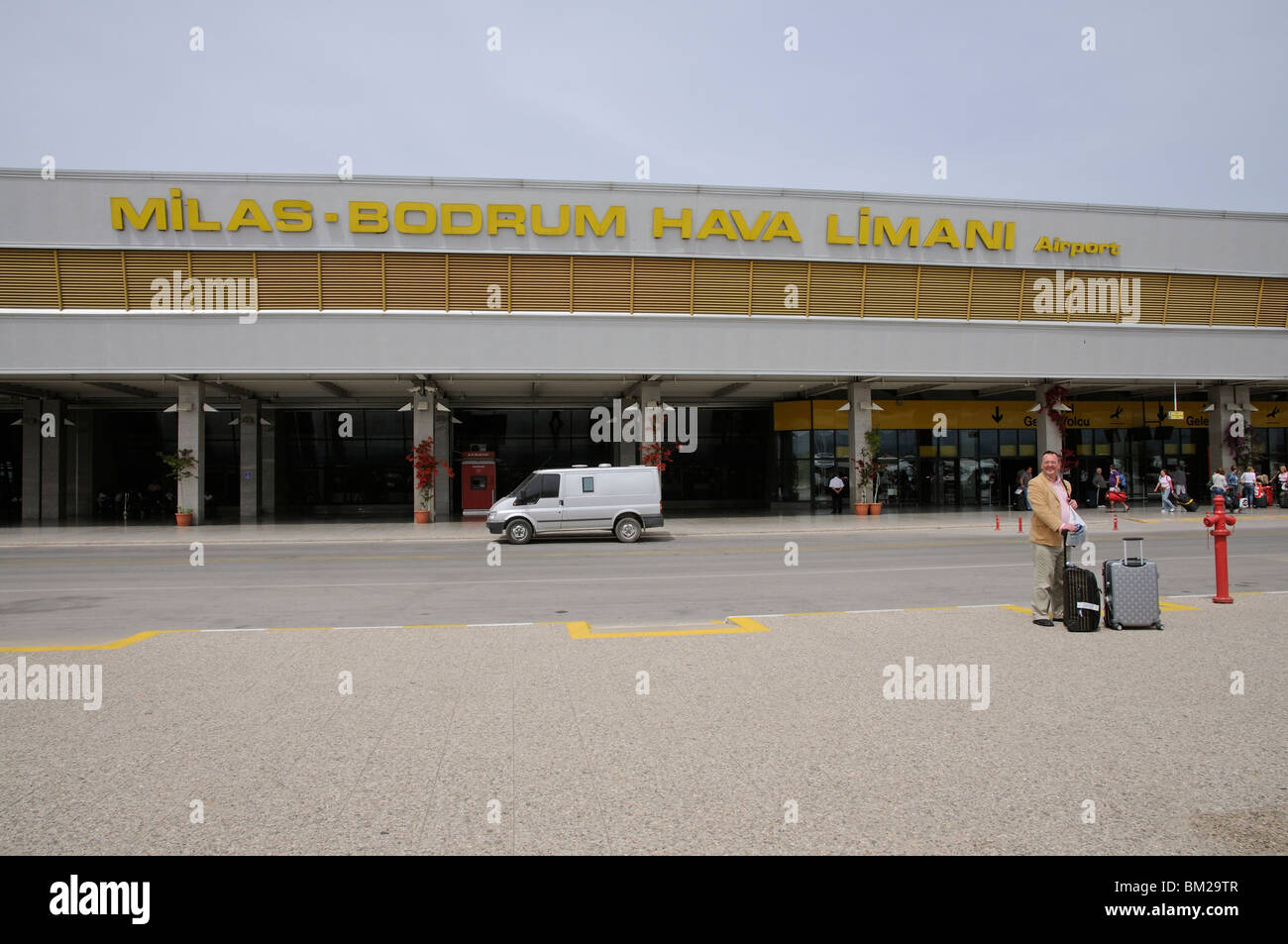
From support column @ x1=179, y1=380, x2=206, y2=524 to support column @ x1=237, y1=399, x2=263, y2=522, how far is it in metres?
4.48

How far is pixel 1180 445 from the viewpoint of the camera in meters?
40.8

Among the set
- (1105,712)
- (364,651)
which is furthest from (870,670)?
(364,651)

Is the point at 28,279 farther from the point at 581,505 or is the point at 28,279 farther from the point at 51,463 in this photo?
the point at 581,505

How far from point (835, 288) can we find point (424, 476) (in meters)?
16.4

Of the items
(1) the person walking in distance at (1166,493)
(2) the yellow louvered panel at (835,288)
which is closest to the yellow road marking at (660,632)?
(2) the yellow louvered panel at (835,288)

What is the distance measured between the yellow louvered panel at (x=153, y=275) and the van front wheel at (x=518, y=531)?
1532 cm

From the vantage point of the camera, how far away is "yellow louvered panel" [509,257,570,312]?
29.8 meters

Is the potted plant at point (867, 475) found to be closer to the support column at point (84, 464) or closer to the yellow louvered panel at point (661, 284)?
the yellow louvered panel at point (661, 284)

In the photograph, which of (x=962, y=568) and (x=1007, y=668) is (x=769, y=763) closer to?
(x=1007, y=668)

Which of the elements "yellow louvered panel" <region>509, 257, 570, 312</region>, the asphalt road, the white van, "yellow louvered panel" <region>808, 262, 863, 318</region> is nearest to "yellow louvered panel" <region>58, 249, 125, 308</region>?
the asphalt road

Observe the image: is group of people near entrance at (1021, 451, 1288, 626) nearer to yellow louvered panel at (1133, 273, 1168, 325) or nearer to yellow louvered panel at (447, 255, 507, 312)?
yellow louvered panel at (447, 255, 507, 312)

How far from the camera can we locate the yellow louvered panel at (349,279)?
95.7 ft

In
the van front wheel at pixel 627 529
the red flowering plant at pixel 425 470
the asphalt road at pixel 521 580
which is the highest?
the red flowering plant at pixel 425 470

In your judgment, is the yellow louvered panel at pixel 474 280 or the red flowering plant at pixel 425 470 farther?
the red flowering plant at pixel 425 470
